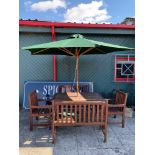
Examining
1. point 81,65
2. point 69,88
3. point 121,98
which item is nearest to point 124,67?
point 81,65

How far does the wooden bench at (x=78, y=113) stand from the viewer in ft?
12.2

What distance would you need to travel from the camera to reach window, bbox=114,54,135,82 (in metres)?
6.57

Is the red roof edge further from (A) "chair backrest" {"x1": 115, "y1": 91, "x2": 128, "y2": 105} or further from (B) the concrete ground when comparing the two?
(B) the concrete ground

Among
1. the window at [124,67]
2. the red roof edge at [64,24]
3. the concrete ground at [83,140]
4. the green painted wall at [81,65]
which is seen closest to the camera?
the concrete ground at [83,140]

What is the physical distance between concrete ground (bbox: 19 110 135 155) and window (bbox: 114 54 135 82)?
7.03 feet

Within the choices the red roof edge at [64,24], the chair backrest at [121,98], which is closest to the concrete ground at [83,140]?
the chair backrest at [121,98]

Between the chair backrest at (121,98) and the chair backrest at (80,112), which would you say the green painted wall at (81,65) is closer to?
the chair backrest at (121,98)

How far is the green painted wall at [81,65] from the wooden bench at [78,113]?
107 inches

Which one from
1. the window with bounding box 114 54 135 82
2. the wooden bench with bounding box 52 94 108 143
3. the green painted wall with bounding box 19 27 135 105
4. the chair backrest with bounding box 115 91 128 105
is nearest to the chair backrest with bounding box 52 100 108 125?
the wooden bench with bounding box 52 94 108 143

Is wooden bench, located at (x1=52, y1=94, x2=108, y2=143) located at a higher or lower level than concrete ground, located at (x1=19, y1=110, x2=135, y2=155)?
higher

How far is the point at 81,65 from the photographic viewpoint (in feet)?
21.3

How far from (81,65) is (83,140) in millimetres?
3066

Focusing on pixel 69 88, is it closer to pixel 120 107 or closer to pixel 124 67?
pixel 120 107
